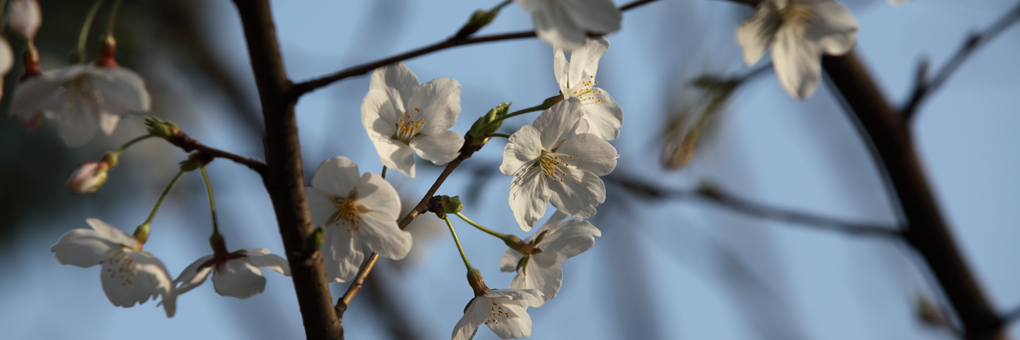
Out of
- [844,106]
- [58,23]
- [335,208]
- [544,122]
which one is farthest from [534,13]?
[58,23]

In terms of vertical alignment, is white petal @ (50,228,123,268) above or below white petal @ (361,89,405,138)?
below

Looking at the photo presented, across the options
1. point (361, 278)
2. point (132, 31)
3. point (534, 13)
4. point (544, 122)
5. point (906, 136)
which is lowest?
point (132, 31)

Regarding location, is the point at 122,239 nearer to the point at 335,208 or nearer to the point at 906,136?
the point at 335,208

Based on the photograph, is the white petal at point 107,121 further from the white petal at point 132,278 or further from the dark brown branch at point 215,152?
the white petal at point 132,278

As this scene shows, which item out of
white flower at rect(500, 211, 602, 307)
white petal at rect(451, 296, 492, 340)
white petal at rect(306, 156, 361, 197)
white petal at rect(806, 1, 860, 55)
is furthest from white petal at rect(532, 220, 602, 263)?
white petal at rect(806, 1, 860, 55)

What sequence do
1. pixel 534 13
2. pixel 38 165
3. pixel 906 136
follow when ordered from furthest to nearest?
pixel 38 165, pixel 906 136, pixel 534 13

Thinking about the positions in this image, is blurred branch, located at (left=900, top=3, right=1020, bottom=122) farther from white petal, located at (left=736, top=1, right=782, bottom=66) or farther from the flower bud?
the flower bud

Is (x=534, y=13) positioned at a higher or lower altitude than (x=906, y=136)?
higher
